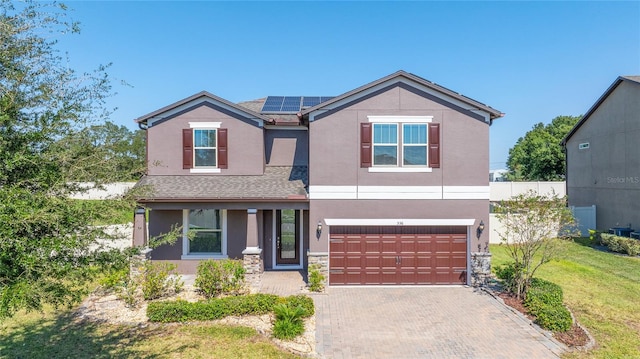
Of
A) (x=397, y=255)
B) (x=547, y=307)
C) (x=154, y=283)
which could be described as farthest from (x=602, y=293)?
(x=154, y=283)

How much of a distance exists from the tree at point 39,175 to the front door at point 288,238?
30.8 feet

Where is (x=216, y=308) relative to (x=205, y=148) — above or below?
below

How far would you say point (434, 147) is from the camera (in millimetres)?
12938

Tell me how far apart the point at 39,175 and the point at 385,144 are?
10.1m

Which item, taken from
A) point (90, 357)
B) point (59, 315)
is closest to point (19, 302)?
point (90, 357)

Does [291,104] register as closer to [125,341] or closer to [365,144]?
[365,144]

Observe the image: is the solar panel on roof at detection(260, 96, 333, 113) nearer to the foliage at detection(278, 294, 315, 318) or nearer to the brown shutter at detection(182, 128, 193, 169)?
the brown shutter at detection(182, 128, 193, 169)

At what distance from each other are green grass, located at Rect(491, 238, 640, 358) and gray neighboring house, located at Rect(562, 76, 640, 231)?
355 centimetres

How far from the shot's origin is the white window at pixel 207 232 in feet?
47.3

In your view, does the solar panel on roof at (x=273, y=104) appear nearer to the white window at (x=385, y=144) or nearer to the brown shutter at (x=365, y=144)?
the brown shutter at (x=365, y=144)

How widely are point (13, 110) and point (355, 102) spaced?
9.76 meters

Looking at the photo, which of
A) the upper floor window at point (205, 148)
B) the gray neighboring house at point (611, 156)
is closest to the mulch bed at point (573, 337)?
the upper floor window at point (205, 148)

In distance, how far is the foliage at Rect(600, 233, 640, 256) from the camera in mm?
17094

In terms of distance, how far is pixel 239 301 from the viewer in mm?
10180
